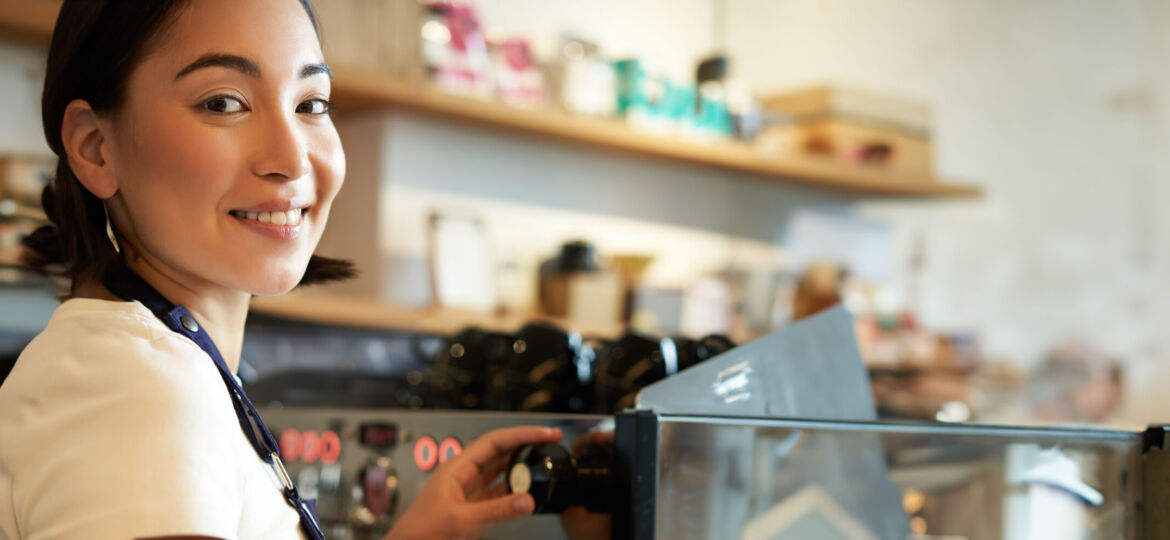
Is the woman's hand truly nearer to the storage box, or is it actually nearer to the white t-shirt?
the white t-shirt

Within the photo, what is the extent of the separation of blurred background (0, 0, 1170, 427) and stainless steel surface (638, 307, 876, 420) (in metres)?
1.16

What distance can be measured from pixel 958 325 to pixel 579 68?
1730 mm

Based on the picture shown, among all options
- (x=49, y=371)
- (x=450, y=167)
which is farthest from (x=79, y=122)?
(x=450, y=167)

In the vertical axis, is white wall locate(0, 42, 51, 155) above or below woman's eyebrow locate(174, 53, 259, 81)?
above

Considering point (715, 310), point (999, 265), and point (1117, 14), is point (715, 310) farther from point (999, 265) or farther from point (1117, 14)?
point (1117, 14)

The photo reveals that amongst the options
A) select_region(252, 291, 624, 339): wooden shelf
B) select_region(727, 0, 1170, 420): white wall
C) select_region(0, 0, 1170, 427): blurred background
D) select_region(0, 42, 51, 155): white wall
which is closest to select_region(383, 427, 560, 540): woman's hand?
select_region(0, 0, 1170, 427): blurred background

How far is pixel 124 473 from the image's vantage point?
1.63 ft

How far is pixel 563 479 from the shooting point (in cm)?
73

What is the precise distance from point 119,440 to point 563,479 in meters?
0.31

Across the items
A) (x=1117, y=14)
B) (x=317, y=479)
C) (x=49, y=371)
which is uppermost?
(x=1117, y=14)

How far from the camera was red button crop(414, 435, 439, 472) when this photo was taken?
3.12ft

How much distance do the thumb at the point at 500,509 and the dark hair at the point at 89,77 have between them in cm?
29

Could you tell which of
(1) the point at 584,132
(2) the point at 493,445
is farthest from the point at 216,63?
(1) the point at 584,132

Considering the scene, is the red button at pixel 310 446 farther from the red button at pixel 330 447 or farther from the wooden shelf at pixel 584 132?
the wooden shelf at pixel 584 132
